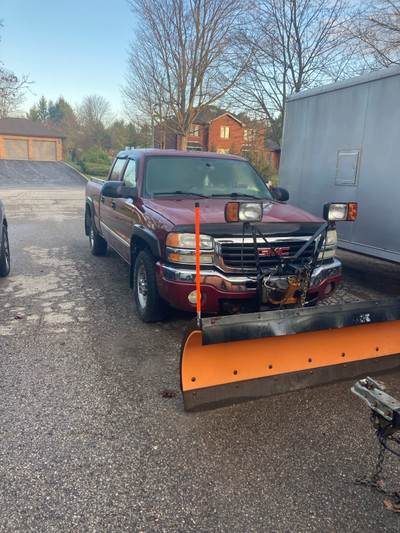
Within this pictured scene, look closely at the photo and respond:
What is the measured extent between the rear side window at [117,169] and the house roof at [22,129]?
6122cm

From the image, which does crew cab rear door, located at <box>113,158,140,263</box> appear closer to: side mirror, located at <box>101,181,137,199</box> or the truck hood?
side mirror, located at <box>101,181,137,199</box>

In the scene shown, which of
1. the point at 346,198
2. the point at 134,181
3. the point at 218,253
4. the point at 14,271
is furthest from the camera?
the point at 14,271

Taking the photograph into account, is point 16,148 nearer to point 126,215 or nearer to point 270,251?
point 126,215

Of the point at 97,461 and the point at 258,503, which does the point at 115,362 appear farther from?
the point at 258,503

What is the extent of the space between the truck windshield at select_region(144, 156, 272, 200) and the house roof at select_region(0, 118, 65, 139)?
2482 inches

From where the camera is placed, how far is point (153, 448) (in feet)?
9.44

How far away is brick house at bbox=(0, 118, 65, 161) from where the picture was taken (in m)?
61.5

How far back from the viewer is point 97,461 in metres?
2.73

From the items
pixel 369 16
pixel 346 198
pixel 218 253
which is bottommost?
pixel 218 253

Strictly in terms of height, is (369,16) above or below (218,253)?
above

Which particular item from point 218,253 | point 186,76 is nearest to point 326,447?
point 218,253

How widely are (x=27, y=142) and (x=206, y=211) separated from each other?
65312 millimetres

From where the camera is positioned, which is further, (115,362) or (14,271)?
(14,271)

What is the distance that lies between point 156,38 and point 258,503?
3064 cm
